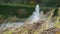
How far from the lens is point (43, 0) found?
7527 mm

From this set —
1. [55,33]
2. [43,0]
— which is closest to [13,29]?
[55,33]

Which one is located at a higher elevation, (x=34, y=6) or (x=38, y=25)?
(x=38, y=25)

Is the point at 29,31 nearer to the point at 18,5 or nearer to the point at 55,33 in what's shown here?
the point at 55,33

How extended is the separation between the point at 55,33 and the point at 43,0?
592 cm

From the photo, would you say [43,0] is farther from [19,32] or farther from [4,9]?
[19,32]

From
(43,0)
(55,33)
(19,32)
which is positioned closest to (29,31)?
(19,32)

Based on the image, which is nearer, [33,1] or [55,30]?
[55,30]

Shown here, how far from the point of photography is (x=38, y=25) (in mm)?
1775

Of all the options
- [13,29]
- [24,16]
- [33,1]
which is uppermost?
[13,29]

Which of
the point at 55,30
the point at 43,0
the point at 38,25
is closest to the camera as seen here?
the point at 55,30

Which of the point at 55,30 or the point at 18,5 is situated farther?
the point at 18,5

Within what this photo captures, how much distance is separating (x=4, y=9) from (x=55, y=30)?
250 inches

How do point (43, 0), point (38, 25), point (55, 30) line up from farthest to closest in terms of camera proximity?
point (43, 0)
point (38, 25)
point (55, 30)

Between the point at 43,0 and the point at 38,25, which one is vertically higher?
the point at 38,25
